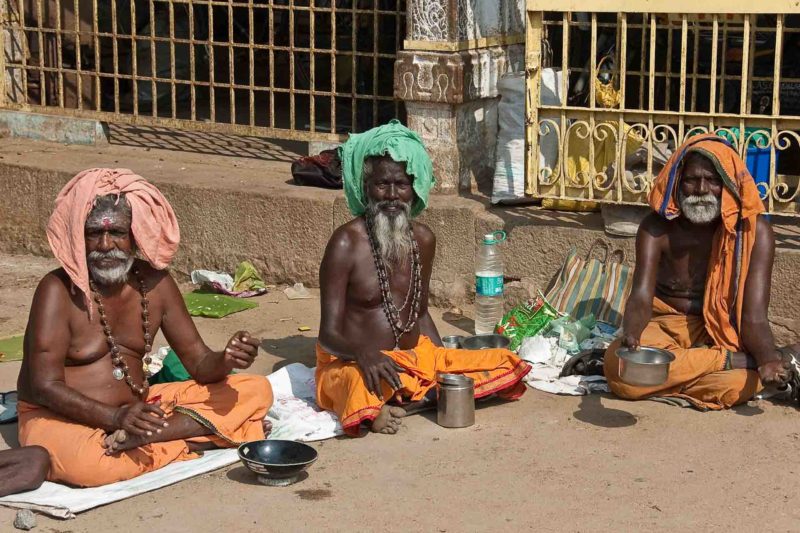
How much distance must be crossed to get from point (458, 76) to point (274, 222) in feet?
5.00

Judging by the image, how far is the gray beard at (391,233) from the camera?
6.29 m

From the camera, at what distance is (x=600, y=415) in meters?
6.29

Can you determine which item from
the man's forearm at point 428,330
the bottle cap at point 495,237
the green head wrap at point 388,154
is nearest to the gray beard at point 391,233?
the green head wrap at point 388,154

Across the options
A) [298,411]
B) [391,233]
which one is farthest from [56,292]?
[391,233]

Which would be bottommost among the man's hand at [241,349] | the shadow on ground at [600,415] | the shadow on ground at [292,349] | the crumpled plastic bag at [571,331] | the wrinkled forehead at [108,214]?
the shadow on ground at [600,415]

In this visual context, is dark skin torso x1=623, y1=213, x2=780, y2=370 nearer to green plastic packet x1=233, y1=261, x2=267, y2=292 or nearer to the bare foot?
the bare foot

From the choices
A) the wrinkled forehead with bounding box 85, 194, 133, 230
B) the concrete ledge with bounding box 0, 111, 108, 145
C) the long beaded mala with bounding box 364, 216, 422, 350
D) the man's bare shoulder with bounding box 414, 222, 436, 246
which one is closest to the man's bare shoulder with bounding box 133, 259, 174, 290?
the wrinkled forehead with bounding box 85, 194, 133, 230

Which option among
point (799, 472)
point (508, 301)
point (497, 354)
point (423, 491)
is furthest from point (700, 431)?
point (508, 301)

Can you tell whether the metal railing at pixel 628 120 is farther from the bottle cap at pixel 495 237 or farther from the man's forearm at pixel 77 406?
the man's forearm at pixel 77 406

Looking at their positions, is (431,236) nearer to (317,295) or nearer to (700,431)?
(700,431)

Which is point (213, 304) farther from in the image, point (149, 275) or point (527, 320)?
point (149, 275)

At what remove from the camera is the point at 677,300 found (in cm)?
672

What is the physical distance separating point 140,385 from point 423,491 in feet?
4.36

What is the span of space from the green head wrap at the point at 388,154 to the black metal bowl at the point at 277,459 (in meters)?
1.41
